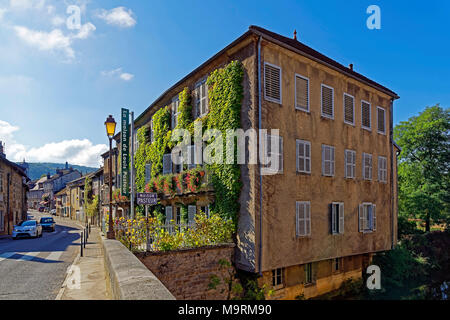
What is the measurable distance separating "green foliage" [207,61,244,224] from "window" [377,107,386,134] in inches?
398

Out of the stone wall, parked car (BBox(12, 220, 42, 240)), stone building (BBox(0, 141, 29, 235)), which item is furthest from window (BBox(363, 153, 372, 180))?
stone building (BBox(0, 141, 29, 235))

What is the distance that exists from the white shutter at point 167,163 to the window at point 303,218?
8.25 meters

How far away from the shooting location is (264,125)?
490 inches

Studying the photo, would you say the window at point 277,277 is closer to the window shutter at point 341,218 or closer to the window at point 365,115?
the window shutter at point 341,218

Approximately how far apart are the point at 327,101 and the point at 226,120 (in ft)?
18.1

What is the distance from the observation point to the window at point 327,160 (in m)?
15.0

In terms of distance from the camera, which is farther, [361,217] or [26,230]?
[26,230]

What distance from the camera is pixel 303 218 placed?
13742 millimetres

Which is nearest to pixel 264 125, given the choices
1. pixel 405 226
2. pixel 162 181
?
pixel 162 181

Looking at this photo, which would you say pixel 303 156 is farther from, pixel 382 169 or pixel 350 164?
pixel 382 169

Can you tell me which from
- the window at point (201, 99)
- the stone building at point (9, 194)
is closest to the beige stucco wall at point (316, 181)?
the window at point (201, 99)

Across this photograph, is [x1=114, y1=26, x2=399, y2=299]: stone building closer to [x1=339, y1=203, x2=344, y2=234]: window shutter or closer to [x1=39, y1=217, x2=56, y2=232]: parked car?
[x1=339, y1=203, x2=344, y2=234]: window shutter

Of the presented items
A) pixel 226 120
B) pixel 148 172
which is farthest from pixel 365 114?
pixel 148 172

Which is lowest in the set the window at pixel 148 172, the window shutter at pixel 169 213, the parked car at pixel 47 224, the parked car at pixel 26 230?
the parked car at pixel 47 224
